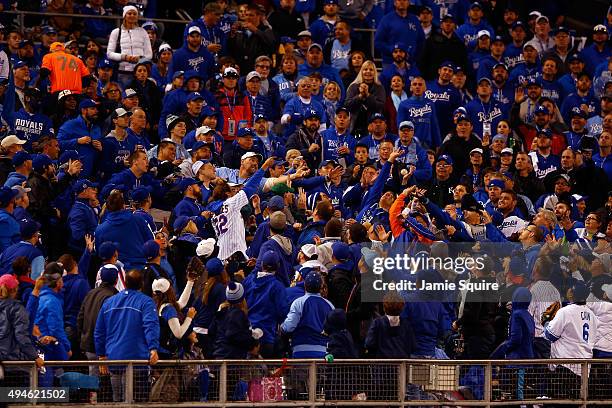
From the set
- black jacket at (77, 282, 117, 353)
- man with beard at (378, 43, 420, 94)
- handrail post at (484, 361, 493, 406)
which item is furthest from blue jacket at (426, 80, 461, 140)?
black jacket at (77, 282, 117, 353)

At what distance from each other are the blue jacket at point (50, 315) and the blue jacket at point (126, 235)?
1982 millimetres

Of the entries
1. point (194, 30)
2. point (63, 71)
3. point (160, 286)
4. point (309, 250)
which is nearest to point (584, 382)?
point (309, 250)

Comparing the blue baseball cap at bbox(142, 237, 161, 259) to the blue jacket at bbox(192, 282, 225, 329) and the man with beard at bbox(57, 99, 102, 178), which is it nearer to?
the blue jacket at bbox(192, 282, 225, 329)

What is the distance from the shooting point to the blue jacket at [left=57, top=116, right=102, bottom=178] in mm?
18938

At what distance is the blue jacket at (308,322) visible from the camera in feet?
49.5

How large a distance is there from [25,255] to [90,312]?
1.22m

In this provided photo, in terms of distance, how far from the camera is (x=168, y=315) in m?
14.7

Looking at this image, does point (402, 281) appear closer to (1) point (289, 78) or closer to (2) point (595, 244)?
(2) point (595, 244)

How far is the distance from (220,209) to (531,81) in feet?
30.0

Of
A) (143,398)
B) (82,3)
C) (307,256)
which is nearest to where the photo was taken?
(143,398)

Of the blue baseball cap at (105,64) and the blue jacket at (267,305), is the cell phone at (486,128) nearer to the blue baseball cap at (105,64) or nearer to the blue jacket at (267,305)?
the blue baseball cap at (105,64)

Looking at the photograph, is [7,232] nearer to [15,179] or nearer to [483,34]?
[15,179]

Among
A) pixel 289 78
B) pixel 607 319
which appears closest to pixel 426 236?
pixel 607 319

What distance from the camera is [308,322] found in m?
15.1
